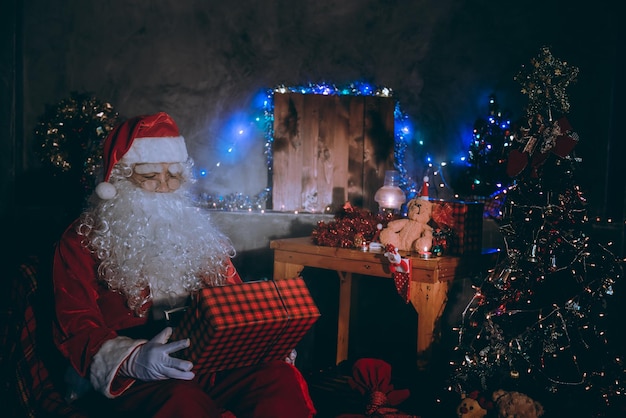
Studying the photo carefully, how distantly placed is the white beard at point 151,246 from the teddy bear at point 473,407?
152 centimetres

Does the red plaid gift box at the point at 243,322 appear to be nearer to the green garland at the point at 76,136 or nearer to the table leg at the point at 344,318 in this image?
the table leg at the point at 344,318

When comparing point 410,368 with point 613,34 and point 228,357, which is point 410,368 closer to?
point 228,357

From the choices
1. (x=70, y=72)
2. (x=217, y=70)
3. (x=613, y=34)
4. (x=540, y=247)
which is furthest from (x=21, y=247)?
(x=613, y=34)

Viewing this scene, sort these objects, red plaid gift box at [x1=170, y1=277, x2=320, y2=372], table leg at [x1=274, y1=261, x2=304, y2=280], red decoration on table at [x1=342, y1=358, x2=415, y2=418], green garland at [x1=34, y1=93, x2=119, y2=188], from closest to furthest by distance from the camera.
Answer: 1. red plaid gift box at [x1=170, y1=277, x2=320, y2=372]
2. red decoration on table at [x1=342, y1=358, x2=415, y2=418]
3. table leg at [x1=274, y1=261, x2=304, y2=280]
4. green garland at [x1=34, y1=93, x2=119, y2=188]

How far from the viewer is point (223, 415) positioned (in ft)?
7.43

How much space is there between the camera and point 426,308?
3.51m

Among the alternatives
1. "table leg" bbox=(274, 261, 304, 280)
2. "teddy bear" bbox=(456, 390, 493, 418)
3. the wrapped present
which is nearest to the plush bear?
the wrapped present

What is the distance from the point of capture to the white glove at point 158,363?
218 cm

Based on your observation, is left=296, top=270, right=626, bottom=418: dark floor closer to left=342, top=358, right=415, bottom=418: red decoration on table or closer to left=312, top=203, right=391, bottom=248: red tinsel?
left=342, top=358, right=415, bottom=418: red decoration on table

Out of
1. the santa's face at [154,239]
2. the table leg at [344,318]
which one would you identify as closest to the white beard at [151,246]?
the santa's face at [154,239]

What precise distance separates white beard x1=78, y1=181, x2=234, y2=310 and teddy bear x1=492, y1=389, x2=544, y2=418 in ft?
5.49

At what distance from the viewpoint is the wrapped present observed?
12.2ft

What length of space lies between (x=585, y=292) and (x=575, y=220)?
0.40 m

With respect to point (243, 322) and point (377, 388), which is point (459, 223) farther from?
point (243, 322)
